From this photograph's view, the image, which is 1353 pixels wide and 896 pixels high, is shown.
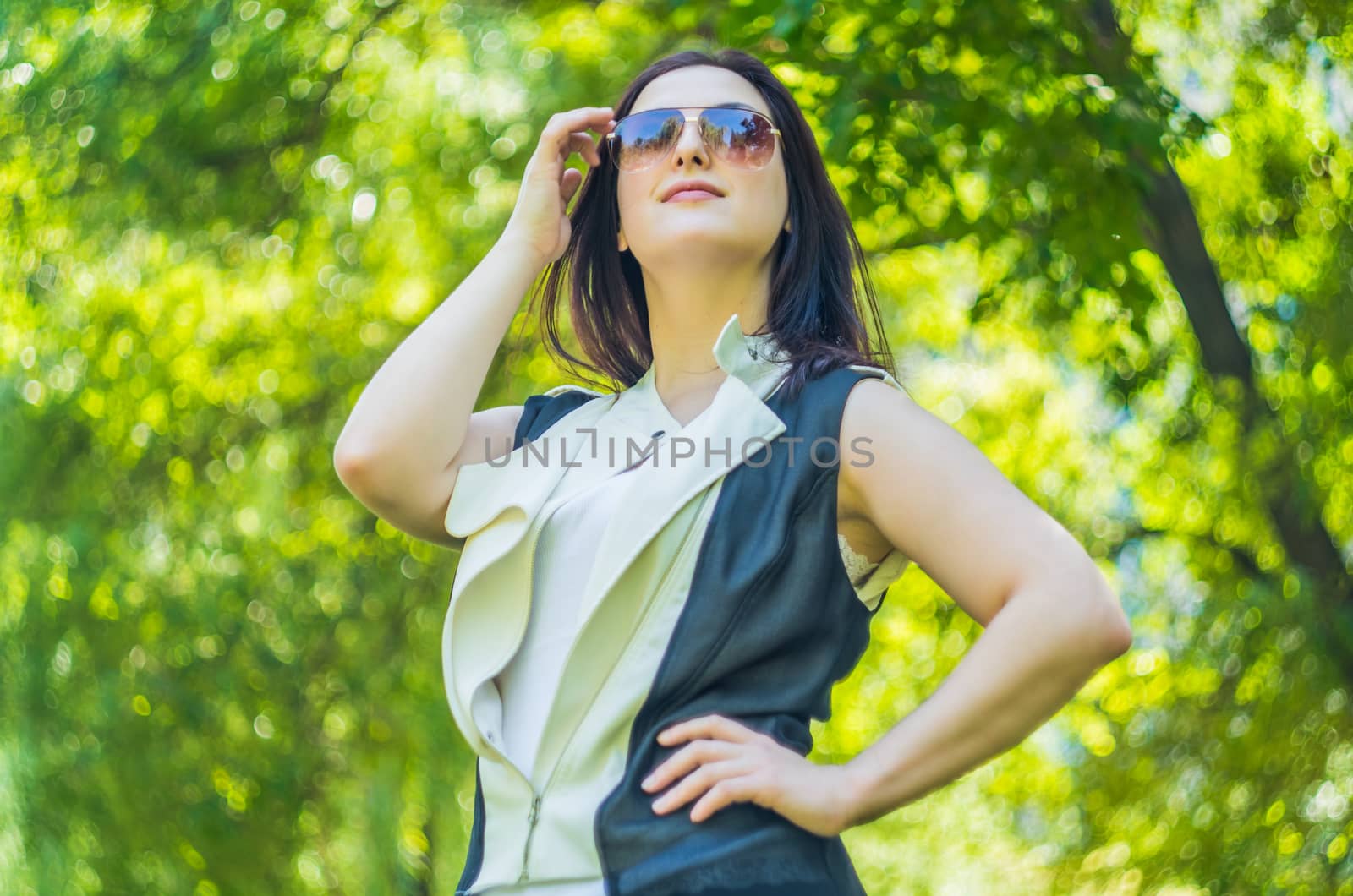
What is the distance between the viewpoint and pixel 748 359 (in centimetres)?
171

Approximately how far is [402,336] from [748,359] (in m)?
3.69

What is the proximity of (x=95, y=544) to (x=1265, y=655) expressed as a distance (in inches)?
153

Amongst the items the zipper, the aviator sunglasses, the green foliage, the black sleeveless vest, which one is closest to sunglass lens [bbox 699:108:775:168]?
the aviator sunglasses

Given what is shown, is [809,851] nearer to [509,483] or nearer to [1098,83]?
[509,483]

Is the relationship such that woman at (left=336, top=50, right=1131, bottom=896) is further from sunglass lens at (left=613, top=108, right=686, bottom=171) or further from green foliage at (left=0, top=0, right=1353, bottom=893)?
green foliage at (left=0, top=0, right=1353, bottom=893)

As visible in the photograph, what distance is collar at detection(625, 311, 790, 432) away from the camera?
1.66 metres


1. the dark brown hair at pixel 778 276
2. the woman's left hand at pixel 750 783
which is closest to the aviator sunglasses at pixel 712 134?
the dark brown hair at pixel 778 276

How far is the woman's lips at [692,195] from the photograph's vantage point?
5.80 ft

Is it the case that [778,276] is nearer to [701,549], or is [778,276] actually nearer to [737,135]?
[737,135]

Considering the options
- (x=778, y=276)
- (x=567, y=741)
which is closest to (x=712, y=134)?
(x=778, y=276)

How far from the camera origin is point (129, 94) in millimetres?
4457

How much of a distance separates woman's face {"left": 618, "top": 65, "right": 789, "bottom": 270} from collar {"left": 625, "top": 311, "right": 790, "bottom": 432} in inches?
4.3

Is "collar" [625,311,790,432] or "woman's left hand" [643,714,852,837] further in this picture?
"collar" [625,311,790,432]

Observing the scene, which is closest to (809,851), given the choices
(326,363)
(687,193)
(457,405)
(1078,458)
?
(457,405)
